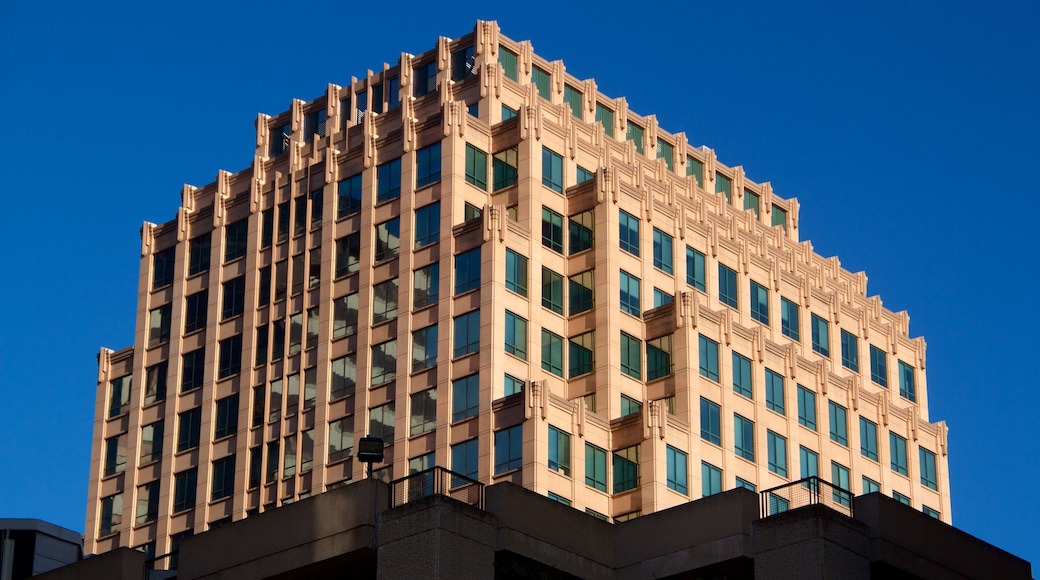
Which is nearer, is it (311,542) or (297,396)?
(311,542)

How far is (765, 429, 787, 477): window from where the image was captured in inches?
4434

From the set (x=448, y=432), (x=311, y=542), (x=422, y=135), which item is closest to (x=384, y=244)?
(x=422, y=135)

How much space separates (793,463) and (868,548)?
53.0 metres

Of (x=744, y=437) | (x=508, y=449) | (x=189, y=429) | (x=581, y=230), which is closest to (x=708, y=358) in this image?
(x=744, y=437)

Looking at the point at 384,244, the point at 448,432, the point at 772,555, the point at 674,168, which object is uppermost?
the point at 674,168

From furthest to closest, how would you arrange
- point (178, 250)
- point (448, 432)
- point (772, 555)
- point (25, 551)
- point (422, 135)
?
point (178, 250)
point (422, 135)
point (448, 432)
point (25, 551)
point (772, 555)

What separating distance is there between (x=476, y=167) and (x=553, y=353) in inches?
427

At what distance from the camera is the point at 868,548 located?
61250 millimetres

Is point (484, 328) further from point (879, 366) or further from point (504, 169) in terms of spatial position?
point (879, 366)

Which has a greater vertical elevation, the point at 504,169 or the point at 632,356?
the point at 504,169

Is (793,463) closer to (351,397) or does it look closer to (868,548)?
(351,397)

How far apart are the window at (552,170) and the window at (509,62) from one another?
7089 mm

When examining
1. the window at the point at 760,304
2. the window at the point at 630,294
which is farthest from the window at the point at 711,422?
the window at the point at 760,304

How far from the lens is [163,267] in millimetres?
125062
